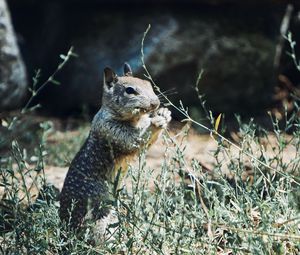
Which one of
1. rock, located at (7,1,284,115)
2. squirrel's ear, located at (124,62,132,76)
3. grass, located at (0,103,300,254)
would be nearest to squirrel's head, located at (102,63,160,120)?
squirrel's ear, located at (124,62,132,76)

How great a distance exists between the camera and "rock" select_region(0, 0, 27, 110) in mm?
8055

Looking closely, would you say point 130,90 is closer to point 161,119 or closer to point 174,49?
point 161,119

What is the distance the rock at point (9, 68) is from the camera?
8.05 meters

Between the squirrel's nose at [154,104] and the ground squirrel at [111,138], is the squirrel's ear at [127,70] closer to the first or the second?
the ground squirrel at [111,138]

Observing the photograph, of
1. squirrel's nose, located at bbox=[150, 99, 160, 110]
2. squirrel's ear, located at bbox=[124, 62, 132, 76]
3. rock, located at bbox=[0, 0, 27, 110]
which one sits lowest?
rock, located at bbox=[0, 0, 27, 110]

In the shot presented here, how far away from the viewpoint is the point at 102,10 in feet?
30.5

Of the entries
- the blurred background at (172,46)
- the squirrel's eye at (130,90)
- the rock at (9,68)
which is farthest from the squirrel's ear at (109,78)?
the blurred background at (172,46)

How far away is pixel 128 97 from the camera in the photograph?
5016mm

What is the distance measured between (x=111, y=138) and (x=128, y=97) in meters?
0.28

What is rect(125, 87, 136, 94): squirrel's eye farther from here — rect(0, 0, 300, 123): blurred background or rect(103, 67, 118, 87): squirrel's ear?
rect(0, 0, 300, 123): blurred background

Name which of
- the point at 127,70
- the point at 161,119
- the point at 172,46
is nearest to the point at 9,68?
the point at 172,46

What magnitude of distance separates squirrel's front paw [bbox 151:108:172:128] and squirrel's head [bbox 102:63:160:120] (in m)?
0.07

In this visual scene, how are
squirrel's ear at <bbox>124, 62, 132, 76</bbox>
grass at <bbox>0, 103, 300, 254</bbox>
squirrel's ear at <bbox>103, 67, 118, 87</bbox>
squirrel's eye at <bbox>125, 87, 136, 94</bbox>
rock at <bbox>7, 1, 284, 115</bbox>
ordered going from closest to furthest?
grass at <bbox>0, 103, 300, 254</bbox> → squirrel's eye at <bbox>125, 87, 136, 94</bbox> → squirrel's ear at <bbox>103, 67, 118, 87</bbox> → squirrel's ear at <bbox>124, 62, 132, 76</bbox> → rock at <bbox>7, 1, 284, 115</bbox>

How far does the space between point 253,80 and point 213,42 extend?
0.68 metres
